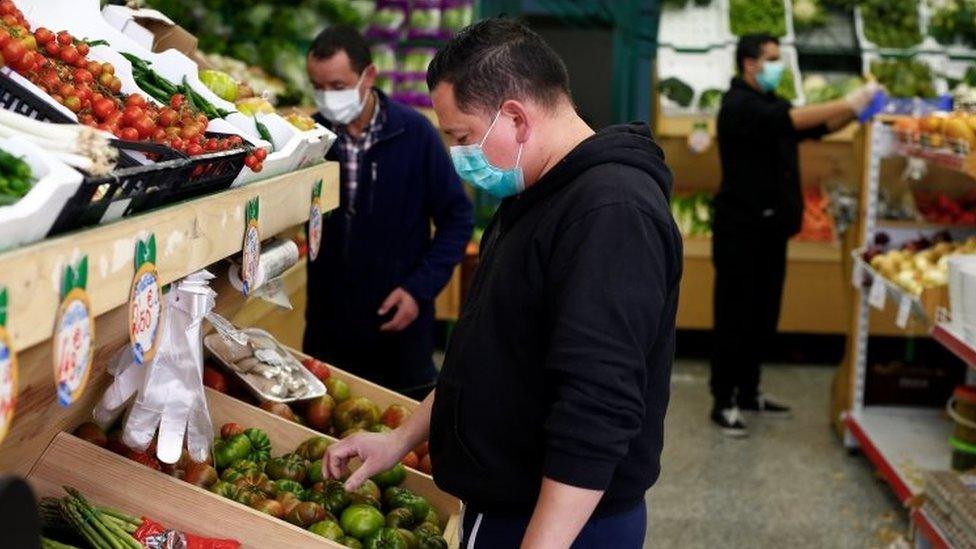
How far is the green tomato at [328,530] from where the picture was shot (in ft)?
8.27

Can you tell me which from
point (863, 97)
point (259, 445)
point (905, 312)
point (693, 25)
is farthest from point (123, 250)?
point (693, 25)

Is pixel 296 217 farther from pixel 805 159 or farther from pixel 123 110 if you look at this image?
pixel 805 159

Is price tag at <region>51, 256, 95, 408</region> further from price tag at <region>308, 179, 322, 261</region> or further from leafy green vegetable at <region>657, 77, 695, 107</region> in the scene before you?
leafy green vegetable at <region>657, 77, 695, 107</region>

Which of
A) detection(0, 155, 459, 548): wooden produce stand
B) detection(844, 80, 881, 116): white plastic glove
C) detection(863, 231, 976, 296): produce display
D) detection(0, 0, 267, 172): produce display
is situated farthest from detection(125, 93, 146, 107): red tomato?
detection(844, 80, 881, 116): white plastic glove

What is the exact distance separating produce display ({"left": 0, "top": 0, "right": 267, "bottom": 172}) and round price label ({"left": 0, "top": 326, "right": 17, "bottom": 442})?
0.81m

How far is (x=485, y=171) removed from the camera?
2.01 meters

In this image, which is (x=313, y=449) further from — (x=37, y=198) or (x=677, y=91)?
(x=677, y=91)

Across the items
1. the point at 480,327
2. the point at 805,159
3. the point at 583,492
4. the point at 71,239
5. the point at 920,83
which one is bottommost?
the point at 805,159

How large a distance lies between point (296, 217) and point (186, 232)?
35.1 inches

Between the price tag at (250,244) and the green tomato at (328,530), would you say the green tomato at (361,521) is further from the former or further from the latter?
the price tag at (250,244)

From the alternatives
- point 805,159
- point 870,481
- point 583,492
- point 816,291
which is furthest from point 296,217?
point 805,159

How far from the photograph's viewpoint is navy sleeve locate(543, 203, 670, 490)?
1.80m

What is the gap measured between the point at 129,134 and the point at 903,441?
4.33m

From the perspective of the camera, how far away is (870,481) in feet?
18.5
